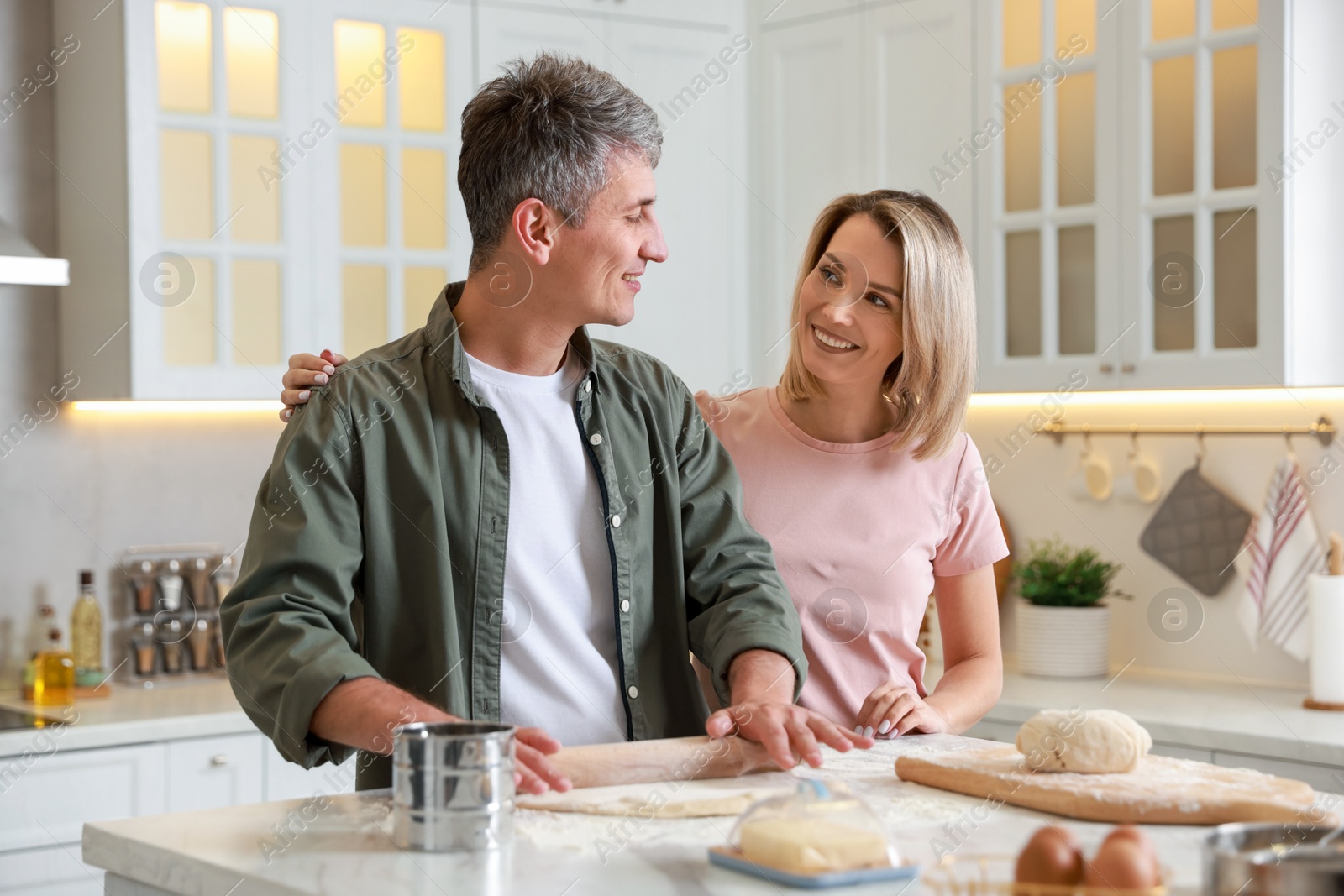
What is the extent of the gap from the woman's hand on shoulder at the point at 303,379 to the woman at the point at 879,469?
612mm

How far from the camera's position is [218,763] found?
8.75 feet

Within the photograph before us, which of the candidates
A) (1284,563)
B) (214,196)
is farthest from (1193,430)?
(214,196)

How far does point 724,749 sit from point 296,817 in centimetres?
37

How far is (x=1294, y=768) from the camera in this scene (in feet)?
7.75

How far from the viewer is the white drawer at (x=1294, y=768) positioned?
2.30m

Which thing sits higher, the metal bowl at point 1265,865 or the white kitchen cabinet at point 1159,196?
the white kitchen cabinet at point 1159,196

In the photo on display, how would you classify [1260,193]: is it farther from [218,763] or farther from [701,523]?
[218,763]

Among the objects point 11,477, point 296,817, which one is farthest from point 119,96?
point 296,817

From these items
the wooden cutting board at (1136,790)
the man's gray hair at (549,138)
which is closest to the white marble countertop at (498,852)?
the wooden cutting board at (1136,790)

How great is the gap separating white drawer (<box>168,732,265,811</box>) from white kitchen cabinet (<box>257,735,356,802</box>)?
2 cm

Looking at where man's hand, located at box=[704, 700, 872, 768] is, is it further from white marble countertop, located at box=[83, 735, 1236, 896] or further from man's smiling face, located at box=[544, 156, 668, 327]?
man's smiling face, located at box=[544, 156, 668, 327]

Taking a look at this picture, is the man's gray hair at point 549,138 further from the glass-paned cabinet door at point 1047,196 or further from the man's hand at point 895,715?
the glass-paned cabinet door at point 1047,196

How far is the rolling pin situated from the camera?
1244 mm

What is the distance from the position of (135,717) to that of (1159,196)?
2148 mm
